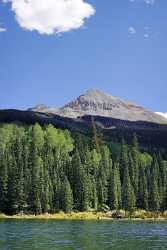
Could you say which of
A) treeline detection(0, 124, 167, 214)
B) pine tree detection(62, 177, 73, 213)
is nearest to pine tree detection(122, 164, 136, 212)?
treeline detection(0, 124, 167, 214)

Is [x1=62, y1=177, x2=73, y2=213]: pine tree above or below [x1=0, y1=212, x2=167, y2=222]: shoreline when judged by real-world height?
above

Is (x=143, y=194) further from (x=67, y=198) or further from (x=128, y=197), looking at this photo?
(x=67, y=198)

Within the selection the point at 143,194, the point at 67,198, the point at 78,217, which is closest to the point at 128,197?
the point at 143,194

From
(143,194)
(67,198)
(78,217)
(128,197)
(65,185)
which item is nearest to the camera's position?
(78,217)

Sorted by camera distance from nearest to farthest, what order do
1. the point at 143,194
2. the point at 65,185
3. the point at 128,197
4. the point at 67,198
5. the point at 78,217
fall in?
the point at 78,217 < the point at 67,198 < the point at 65,185 < the point at 128,197 < the point at 143,194

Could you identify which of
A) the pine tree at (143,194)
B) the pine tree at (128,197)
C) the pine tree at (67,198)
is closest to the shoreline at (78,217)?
the pine tree at (67,198)

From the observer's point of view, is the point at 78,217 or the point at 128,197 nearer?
the point at 78,217

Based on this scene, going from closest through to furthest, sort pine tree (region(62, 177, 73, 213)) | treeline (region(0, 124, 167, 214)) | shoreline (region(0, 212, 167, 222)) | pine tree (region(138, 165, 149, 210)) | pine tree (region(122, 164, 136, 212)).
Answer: shoreline (region(0, 212, 167, 222)) < pine tree (region(62, 177, 73, 213)) < treeline (region(0, 124, 167, 214)) < pine tree (region(122, 164, 136, 212)) < pine tree (region(138, 165, 149, 210))

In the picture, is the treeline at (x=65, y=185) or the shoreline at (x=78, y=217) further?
the treeline at (x=65, y=185)

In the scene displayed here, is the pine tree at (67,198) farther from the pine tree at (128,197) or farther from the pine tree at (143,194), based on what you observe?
the pine tree at (143,194)

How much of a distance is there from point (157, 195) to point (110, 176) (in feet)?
59.3

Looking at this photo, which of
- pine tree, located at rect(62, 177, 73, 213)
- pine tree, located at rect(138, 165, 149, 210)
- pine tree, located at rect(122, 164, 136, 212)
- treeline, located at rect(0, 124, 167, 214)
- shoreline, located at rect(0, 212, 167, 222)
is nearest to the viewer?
shoreline, located at rect(0, 212, 167, 222)

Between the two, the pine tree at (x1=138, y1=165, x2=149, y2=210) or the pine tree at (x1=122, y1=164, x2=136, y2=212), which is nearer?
the pine tree at (x1=122, y1=164, x2=136, y2=212)

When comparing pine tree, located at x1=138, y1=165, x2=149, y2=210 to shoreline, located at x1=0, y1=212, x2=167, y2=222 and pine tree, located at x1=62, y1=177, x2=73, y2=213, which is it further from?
pine tree, located at x1=62, y1=177, x2=73, y2=213
